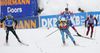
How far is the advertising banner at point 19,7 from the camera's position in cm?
1675

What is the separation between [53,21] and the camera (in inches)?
618

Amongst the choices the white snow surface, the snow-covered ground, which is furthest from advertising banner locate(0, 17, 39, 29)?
the snow-covered ground

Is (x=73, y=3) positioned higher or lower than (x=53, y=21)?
higher

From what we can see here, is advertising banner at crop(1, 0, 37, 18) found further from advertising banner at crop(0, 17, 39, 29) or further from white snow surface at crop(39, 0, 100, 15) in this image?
white snow surface at crop(39, 0, 100, 15)

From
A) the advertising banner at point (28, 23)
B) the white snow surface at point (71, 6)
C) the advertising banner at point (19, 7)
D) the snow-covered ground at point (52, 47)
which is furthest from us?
the white snow surface at point (71, 6)

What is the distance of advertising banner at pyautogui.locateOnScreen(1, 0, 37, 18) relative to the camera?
1675 cm

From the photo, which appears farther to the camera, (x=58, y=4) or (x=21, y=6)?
(x=58, y=4)

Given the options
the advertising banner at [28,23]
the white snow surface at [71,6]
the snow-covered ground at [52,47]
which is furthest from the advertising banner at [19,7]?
the snow-covered ground at [52,47]

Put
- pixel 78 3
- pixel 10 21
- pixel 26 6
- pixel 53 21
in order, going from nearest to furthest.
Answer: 1. pixel 10 21
2. pixel 53 21
3. pixel 26 6
4. pixel 78 3

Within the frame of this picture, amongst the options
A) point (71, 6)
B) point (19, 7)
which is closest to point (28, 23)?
point (19, 7)

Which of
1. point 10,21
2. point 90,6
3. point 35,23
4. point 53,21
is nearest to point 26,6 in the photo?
point 35,23

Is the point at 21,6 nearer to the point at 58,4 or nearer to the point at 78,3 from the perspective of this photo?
the point at 58,4

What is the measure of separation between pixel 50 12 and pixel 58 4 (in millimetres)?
1358

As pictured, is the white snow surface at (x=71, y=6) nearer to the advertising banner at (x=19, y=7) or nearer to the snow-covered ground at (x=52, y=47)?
the advertising banner at (x=19, y=7)
